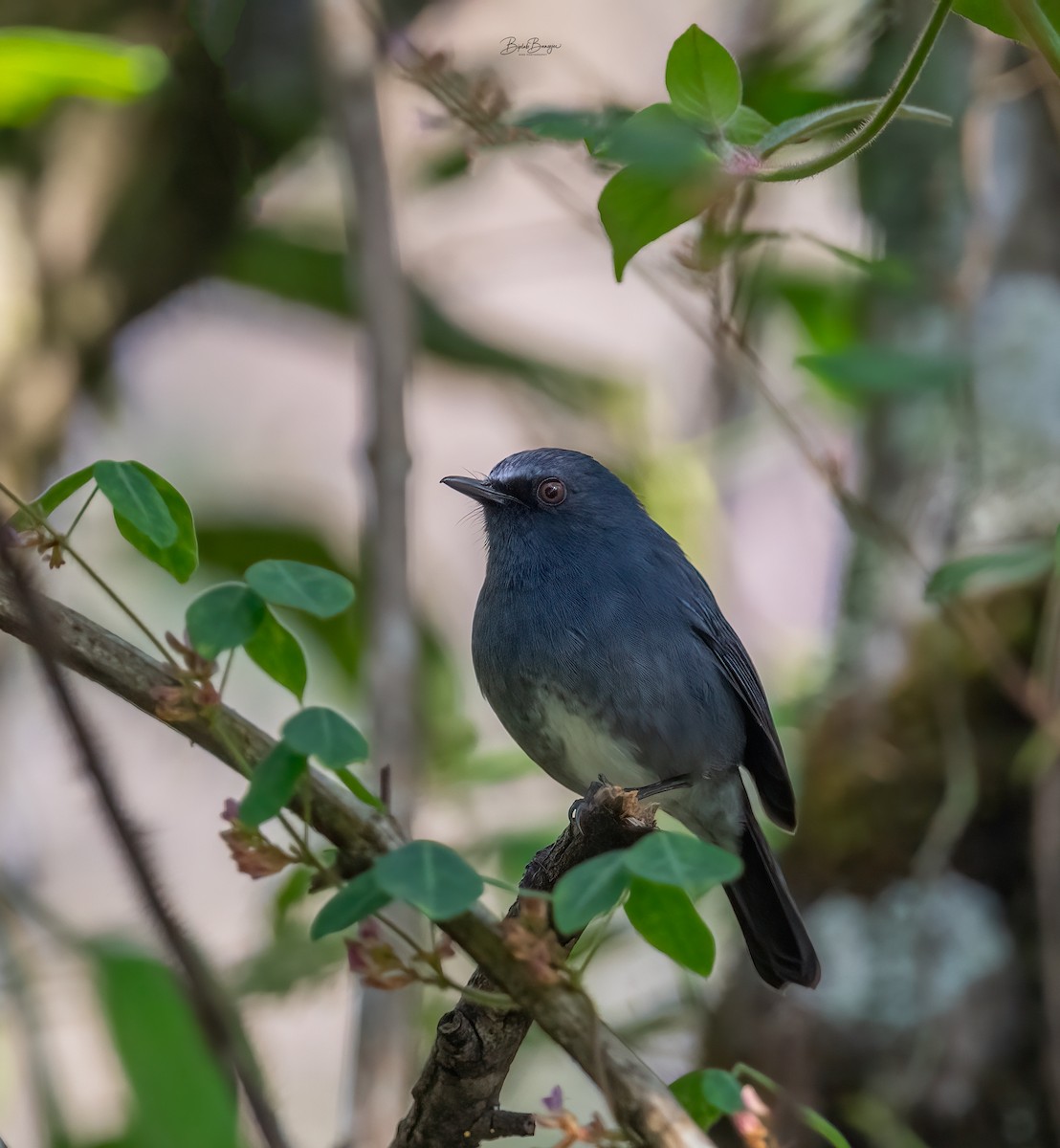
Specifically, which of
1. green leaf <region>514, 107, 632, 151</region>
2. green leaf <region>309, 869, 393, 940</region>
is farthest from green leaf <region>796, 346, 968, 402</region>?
green leaf <region>309, 869, 393, 940</region>

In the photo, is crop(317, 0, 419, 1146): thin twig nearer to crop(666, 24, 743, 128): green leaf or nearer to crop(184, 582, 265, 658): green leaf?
crop(184, 582, 265, 658): green leaf

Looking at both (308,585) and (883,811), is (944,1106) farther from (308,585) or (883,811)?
(308,585)

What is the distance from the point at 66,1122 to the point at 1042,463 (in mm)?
3382

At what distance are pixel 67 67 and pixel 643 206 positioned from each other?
54.0 inches

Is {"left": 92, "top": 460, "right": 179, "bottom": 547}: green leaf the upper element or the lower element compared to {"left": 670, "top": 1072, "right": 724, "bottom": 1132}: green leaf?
upper

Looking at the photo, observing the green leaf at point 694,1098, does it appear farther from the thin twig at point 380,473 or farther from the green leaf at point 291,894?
the green leaf at point 291,894

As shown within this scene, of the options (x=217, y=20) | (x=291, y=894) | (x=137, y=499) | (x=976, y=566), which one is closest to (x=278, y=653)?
(x=137, y=499)

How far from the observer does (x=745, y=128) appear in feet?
5.77

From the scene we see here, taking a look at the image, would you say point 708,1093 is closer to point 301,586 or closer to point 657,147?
point 301,586

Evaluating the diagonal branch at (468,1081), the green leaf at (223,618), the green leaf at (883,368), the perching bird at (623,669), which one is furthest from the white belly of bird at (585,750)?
the green leaf at (223,618)

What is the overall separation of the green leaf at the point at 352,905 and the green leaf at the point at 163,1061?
0.64m

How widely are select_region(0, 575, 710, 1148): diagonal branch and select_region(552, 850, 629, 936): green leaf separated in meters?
0.16

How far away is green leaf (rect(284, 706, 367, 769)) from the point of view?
4.75ft

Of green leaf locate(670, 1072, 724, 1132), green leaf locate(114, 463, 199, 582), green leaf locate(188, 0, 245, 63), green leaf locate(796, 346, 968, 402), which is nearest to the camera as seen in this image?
green leaf locate(114, 463, 199, 582)
